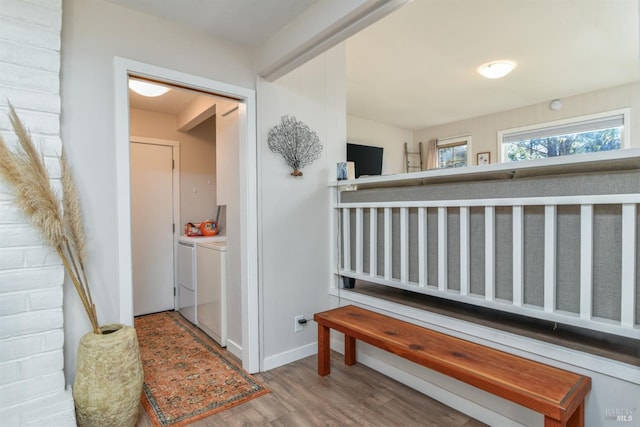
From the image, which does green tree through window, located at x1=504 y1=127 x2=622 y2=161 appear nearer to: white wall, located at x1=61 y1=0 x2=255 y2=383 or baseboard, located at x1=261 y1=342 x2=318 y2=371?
baseboard, located at x1=261 y1=342 x2=318 y2=371

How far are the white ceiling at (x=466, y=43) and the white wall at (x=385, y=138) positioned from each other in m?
0.81


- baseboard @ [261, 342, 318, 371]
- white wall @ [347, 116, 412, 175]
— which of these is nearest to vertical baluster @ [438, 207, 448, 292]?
baseboard @ [261, 342, 318, 371]

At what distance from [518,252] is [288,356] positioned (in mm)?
1841

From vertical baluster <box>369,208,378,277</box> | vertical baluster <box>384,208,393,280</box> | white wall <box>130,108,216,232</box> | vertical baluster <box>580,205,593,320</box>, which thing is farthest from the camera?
white wall <box>130,108,216,232</box>

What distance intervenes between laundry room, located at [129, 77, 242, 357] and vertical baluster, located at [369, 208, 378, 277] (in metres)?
1.34

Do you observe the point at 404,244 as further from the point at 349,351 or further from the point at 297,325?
the point at 297,325

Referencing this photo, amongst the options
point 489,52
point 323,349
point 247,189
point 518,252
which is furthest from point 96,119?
point 489,52

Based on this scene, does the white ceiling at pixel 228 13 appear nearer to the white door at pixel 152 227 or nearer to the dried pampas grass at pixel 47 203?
the dried pampas grass at pixel 47 203

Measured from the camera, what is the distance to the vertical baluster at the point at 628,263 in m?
1.34

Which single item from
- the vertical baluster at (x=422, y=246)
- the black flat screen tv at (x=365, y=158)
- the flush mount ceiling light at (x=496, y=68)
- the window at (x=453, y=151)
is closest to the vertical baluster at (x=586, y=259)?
the vertical baluster at (x=422, y=246)

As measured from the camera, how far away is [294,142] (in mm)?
2631

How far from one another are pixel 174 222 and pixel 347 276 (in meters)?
2.46

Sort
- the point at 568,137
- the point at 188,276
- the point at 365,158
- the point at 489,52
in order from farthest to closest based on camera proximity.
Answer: the point at 365,158, the point at 568,137, the point at 188,276, the point at 489,52

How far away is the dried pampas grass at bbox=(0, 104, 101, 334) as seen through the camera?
1.50 meters
